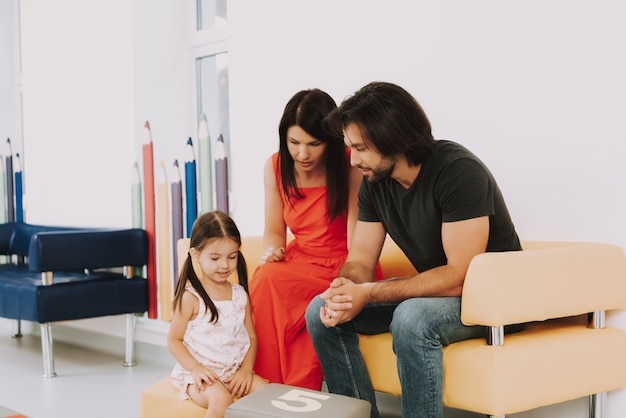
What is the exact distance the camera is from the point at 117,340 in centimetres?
407

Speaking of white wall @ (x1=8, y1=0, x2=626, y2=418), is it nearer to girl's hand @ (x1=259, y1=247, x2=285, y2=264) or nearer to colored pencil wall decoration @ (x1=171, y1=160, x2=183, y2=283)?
colored pencil wall decoration @ (x1=171, y1=160, x2=183, y2=283)

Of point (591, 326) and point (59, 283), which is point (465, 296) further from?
point (59, 283)

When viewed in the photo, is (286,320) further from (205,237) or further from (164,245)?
(164,245)

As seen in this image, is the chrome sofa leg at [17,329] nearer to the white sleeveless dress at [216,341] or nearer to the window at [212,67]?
the window at [212,67]

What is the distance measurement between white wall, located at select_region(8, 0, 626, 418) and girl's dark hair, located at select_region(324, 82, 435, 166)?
1.81 ft

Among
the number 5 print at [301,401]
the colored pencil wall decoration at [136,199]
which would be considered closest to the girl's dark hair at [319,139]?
the number 5 print at [301,401]

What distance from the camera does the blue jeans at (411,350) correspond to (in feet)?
6.07

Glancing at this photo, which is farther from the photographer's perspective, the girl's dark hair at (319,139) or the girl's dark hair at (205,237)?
the girl's dark hair at (319,139)

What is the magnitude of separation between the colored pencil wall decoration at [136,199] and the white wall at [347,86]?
19 cm

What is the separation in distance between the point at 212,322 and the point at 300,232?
1.78ft

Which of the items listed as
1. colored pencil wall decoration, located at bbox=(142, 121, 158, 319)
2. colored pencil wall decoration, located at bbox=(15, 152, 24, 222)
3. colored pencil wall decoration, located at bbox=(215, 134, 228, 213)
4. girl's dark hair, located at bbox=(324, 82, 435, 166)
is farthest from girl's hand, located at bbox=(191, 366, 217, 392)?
colored pencil wall decoration, located at bbox=(15, 152, 24, 222)

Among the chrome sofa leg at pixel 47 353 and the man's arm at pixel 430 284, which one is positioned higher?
the man's arm at pixel 430 284

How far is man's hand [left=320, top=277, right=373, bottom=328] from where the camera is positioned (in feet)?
6.57

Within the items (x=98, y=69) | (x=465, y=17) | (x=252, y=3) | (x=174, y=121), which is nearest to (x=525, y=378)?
(x=465, y=17)
